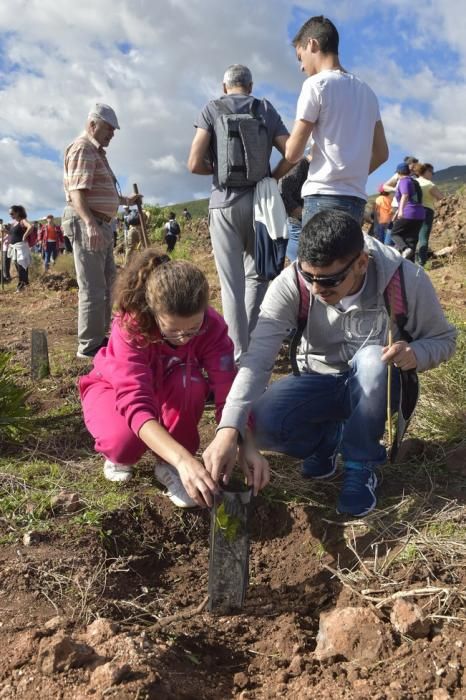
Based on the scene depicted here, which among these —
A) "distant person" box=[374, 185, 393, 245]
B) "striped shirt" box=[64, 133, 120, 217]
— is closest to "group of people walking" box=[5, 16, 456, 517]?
"striped shirt" box=[64, 133, 120, 217]

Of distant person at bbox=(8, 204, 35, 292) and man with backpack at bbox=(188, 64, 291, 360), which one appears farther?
distant person at bbox=(8, 204, 35, 292)

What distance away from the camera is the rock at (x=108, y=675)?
60.9 inches

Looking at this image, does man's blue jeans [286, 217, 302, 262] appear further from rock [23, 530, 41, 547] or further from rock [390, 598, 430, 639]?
rock [390, 598, 430, 639]

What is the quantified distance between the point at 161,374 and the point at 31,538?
2.65 feet

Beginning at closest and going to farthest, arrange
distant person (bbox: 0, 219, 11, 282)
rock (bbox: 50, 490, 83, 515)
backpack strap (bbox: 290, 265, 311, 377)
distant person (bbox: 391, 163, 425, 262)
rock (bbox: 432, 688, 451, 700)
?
rock (bbox: 432, 688, 451, 700)
backpack strap (bbox: 290, 265, 311, 377)
rock (bbox: 50, 490, 83, 515)
distant person (bbox: 391, 163, 425, 262)
distant person (bbox: 0, 219, 11, 282)

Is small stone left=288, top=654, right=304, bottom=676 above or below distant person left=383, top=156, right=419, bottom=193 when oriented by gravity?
below

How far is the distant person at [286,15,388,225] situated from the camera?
118 inches

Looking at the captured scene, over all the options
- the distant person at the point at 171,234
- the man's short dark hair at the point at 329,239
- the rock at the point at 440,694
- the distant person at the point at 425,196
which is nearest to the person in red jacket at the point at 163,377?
the man's short dark hair at the point at 329,239

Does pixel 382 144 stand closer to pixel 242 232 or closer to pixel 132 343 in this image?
pixel 242 232

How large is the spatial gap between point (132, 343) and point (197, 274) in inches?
16.0

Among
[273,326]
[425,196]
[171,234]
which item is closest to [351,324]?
[273,326]

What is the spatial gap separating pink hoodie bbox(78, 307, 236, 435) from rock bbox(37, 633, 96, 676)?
820 mm

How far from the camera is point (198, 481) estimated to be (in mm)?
1963

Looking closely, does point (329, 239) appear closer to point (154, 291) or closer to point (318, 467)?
point (154, 291)
